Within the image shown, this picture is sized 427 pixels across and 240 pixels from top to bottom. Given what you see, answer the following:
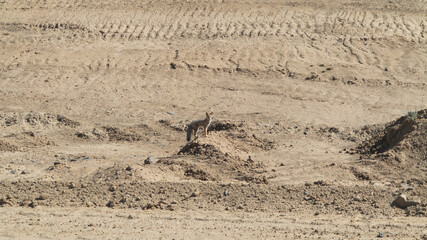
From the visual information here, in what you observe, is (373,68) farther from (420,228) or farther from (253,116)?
(420,228)

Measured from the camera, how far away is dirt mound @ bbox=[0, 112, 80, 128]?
50.2 feet

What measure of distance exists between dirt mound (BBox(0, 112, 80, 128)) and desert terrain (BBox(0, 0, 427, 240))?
48mm

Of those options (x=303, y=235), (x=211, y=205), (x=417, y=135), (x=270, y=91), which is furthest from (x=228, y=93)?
(x=303, y=235)

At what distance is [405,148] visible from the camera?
457 inches

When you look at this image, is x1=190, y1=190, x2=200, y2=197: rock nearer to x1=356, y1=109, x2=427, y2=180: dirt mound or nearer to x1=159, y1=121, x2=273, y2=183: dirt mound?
x1=159, y1=121, x2=273, y2=183: dirt mound

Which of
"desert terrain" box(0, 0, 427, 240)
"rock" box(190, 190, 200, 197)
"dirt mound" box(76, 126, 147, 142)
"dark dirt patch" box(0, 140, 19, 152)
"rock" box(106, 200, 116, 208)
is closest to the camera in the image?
"desert terrain" box(0, 0, 427, 240)

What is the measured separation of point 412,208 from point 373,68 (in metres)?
10.3

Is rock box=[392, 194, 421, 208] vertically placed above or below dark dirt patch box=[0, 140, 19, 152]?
above

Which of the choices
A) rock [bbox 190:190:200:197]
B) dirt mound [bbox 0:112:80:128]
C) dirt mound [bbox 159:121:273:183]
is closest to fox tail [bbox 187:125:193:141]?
dirt mound [bbox 159:121:273:183]

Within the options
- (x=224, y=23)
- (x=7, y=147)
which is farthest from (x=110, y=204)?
(x=224, y=23)

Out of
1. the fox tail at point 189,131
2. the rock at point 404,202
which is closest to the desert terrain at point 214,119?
the rock at point 404,202

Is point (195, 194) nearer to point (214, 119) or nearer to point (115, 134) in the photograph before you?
point (115, 134)

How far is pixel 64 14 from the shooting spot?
2298 cm

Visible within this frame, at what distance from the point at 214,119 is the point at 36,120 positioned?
4.53 metres
